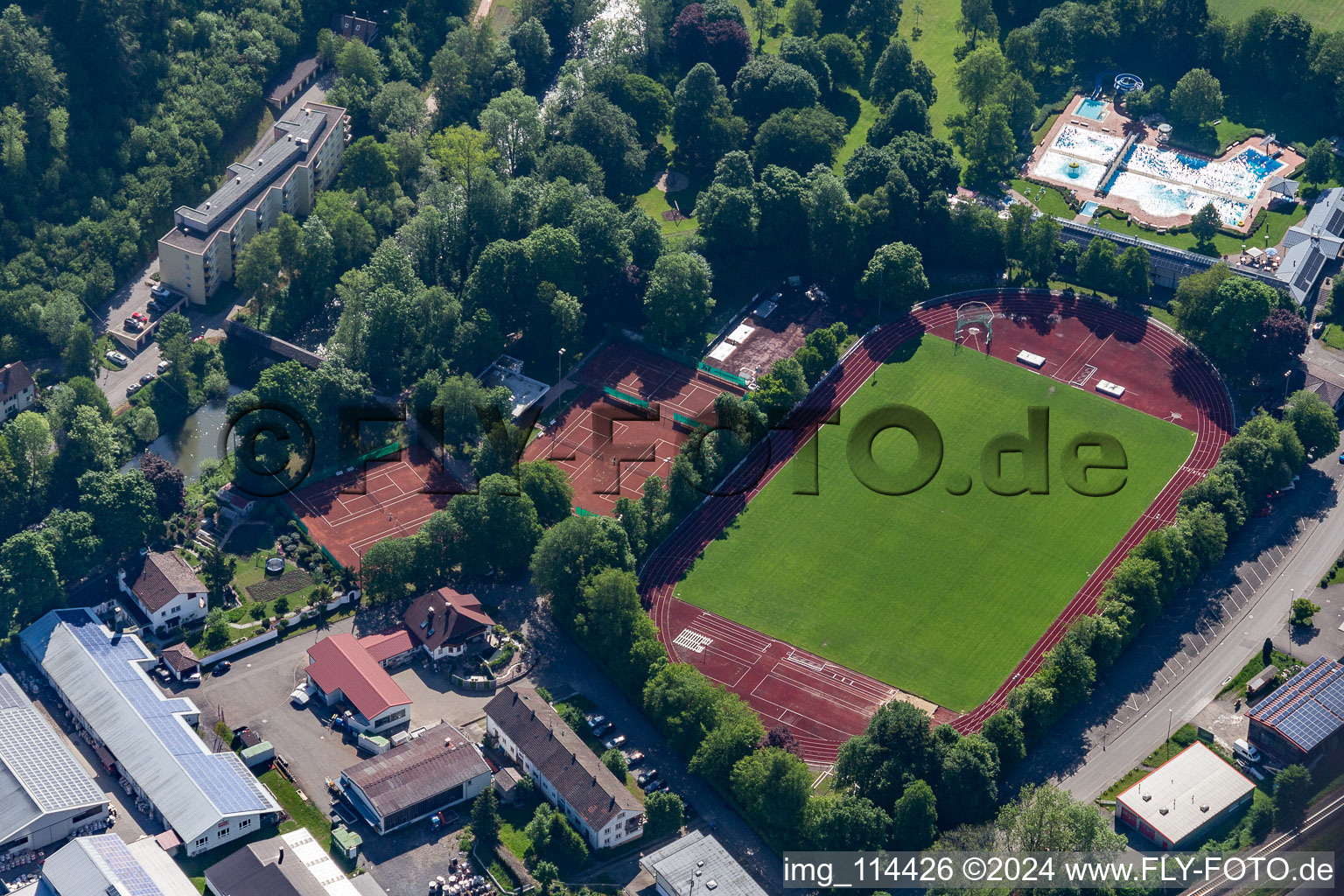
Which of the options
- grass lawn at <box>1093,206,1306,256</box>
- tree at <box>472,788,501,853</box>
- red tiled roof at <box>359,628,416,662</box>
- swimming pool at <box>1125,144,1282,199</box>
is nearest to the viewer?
tree at <box>472,788,501,853</box>

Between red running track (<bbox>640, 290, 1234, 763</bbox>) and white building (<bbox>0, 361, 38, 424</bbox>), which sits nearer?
red running track (<bbox>640, 290, 1234, 763</bbox>)

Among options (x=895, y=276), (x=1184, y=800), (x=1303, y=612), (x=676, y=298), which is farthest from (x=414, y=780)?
(x=895, y=276)

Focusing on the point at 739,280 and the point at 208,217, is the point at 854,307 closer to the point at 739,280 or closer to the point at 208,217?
the point at 739,280

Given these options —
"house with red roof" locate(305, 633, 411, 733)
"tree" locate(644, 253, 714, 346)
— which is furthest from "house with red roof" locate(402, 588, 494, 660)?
"tree" locate(644, 253, 714, 346)

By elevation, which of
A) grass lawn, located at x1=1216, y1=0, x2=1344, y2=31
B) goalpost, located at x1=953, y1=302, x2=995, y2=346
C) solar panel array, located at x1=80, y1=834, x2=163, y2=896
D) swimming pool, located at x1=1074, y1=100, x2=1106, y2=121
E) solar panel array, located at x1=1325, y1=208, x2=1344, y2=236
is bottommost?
solar panel array, located at x1=80, y1=834, x2=163, y2=896

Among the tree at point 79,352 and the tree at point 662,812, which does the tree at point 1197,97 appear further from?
the tree at point 79,352

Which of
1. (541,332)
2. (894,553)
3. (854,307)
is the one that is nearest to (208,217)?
(541,332)

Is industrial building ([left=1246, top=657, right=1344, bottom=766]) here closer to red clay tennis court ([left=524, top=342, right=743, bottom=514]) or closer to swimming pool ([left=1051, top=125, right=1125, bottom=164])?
red clay tennis court ([left=524, top=342, right=743, bottom=514])

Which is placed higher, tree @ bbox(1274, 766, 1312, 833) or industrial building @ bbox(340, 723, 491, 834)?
industrial building @ bbox(340, 723, 491, 834)
